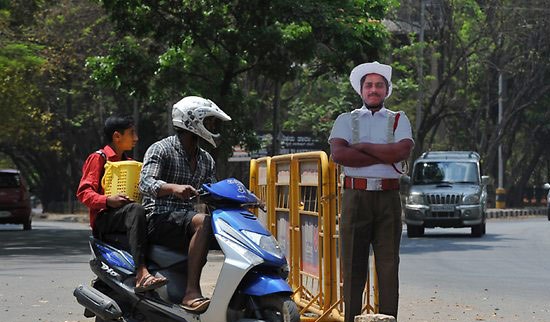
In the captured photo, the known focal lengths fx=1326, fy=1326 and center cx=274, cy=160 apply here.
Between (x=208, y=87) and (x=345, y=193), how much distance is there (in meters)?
18.3

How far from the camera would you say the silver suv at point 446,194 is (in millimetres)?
29625

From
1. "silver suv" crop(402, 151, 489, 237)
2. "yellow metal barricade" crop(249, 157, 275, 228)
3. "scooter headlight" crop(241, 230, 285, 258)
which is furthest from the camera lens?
"silver suv" crop(402, 151, 489, 237)

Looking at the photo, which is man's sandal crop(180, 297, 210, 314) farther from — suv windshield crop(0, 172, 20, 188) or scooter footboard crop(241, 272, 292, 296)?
suv windshield crop(0, 172, 20, 188)

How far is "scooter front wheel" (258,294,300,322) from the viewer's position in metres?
7.97

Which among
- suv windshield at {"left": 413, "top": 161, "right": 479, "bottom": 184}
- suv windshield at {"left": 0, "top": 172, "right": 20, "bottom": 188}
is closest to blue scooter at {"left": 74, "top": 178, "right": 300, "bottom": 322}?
suv windshield at {"left": 413, "top": 161, "right": 479, "bottom": 184}

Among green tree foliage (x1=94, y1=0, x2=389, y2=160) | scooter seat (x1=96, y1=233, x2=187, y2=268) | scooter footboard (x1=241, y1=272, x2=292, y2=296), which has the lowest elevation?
scooter footboard (x1=241, y1=272, x2=292, y2=296)

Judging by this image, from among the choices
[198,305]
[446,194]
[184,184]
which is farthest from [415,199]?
[198,305]

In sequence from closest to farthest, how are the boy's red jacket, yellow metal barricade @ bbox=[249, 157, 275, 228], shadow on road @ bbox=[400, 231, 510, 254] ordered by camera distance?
the boy's red jacket < yellow metal barricade @ bbox=[249, 157, 275, 228] < shadow on road @ bbox=[400, 231, 510, 254]

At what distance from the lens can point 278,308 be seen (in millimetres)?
8055

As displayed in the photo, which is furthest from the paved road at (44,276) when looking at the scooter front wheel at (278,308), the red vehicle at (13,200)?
the red vehicle at (13,200)

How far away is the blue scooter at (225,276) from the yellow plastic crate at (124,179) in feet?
1.15

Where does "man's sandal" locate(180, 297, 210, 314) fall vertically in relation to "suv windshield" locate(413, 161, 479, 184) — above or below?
below

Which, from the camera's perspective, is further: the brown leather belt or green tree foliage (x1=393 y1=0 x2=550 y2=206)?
green tree foliage (x1=393 y1=0 x2=550 y2=206)

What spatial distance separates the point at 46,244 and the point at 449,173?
9.49 meters
